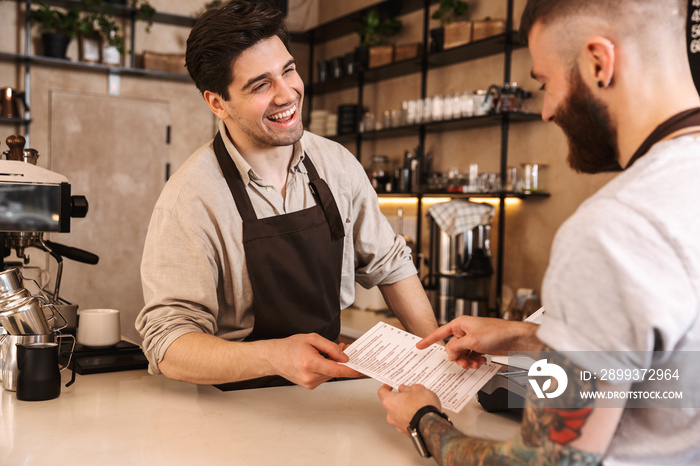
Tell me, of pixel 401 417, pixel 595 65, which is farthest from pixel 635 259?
pixel 401 417

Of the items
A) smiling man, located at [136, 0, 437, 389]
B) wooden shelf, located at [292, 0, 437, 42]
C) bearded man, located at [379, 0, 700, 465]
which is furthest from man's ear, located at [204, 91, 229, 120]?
wooden shelf, located at [292, 0, 437, 42]

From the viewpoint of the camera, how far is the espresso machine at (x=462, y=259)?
3775 mm

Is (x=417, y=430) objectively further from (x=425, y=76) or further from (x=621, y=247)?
(x=425, y=76)

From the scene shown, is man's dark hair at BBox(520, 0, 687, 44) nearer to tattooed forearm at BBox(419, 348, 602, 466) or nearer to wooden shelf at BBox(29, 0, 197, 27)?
tattooed forearm at BBox(419, 348, 602, 466)

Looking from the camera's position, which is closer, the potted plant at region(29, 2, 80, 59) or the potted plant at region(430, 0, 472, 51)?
the potted plant at region(430, 0, 472, 51)

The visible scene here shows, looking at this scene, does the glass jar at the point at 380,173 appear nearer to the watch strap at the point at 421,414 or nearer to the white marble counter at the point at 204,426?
the white marble counter at the point at 204,426

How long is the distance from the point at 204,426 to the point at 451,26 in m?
3.56

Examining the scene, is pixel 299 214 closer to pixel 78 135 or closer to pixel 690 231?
pixel 690 231

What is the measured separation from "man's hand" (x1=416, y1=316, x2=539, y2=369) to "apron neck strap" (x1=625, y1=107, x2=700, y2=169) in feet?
1.60

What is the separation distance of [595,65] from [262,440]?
2.82ft

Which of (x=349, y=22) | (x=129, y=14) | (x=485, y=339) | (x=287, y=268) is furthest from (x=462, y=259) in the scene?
(x=129, y=14)

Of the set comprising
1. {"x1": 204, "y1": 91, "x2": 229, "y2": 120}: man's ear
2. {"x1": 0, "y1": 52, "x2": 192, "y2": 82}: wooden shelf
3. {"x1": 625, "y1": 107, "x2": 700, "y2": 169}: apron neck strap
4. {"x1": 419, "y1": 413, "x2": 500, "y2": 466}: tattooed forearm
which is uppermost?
{"x1": 0, "y1": 52, "x2": 192, "y2": 82}: wooden shelf

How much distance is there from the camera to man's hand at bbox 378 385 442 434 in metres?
1.14

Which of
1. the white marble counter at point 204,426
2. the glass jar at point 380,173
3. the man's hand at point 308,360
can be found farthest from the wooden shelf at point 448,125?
the man's hand at point 308,360
